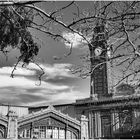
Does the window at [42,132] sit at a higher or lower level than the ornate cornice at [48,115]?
lower

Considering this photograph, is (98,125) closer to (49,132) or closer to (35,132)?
(49,132)

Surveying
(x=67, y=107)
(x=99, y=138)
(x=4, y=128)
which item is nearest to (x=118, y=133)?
(x=99, y=138)

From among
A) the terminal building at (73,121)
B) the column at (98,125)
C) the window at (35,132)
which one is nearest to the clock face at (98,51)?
the terminal building at (73,121)

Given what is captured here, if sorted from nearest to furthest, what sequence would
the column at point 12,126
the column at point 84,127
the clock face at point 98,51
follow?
the clock face at point 98,51 → the column at point 12,126 → the column at point 84,127

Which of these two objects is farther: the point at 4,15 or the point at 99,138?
the point at 99,138

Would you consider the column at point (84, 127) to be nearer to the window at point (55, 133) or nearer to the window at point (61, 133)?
the window at point (61, 133)

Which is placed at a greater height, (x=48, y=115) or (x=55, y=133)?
(x=48, y=115)

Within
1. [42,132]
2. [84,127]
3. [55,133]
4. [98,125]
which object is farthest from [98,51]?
[98,125]

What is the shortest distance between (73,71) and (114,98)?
108ft

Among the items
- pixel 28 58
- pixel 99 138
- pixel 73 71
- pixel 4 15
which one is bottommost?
pixel 99 138

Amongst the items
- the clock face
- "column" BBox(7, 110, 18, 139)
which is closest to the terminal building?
"column" BBox(7, 110, 18, 139)

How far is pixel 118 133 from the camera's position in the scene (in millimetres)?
35531

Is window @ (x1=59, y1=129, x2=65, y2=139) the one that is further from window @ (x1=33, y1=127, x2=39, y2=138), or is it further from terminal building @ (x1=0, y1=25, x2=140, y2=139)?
window @ (x1=33, y1=127, x2=39, y2=138)

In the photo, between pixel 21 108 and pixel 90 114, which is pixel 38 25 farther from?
pixel 21 108
